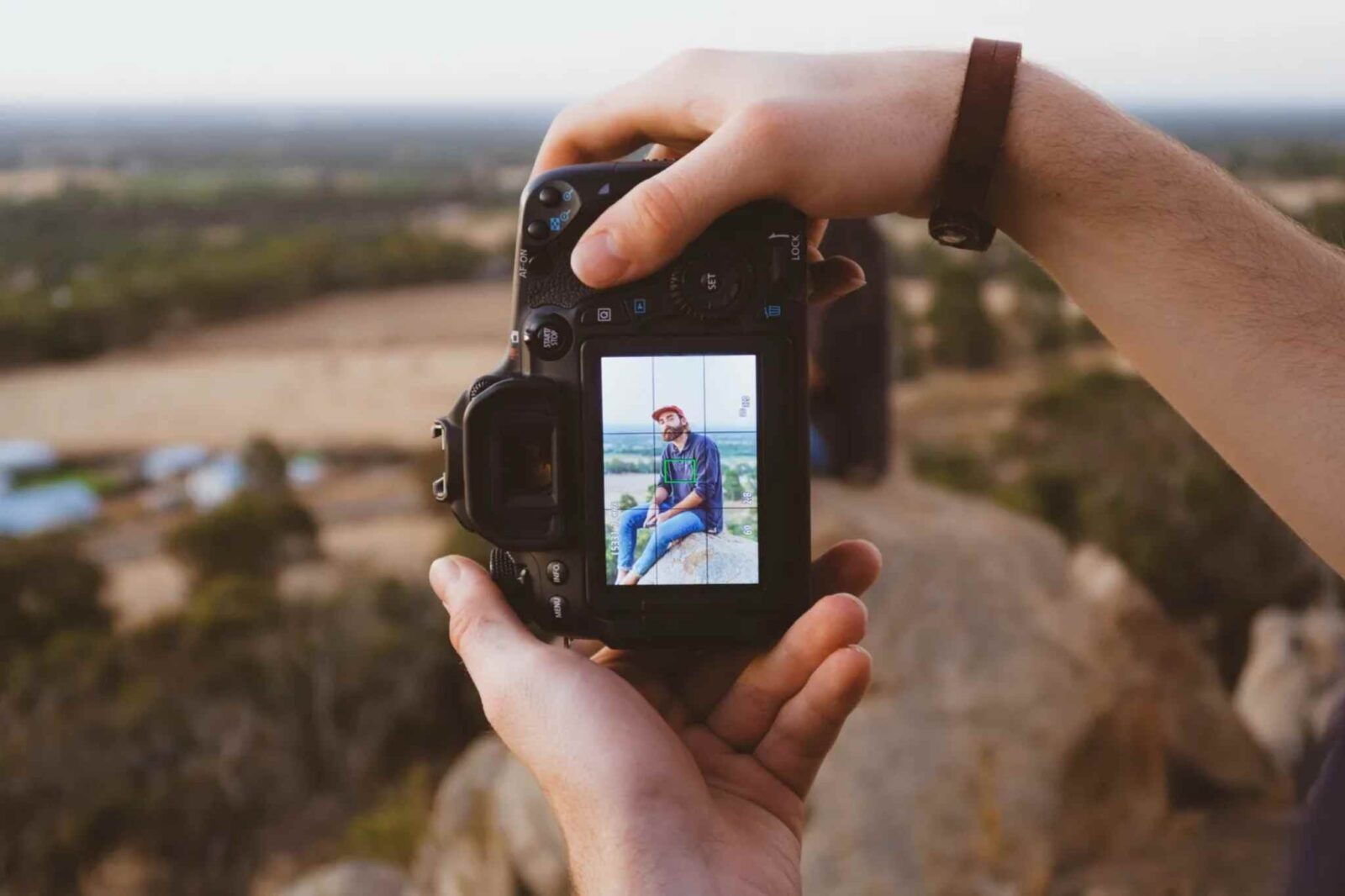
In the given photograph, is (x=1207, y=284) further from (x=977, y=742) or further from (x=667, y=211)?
(x=977, y=742)

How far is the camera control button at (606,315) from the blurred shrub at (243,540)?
361 inches

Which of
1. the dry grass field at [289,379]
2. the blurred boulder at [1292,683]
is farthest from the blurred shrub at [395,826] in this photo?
the dry grass field at [289,379]

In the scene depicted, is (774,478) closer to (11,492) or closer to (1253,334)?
(1253,334)

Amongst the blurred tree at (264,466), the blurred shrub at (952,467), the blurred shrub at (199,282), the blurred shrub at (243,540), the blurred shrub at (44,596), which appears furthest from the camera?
the blurred shrub at (199,282)

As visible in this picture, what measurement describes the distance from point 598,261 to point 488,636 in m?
0.38

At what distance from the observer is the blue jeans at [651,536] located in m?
1.24

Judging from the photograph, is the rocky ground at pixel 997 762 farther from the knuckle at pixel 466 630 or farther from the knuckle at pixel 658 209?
the knuckle at pixel 658 209

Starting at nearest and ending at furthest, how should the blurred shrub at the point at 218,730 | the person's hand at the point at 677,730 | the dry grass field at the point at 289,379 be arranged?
the person's hand at the point at 677,730 < the blurred shrub at the point at 218,730 < the dry grass field at the point at 289,379

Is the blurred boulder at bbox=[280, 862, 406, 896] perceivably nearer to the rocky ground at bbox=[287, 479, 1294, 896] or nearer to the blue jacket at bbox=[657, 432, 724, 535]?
the rocky ground at bbox=[287, 479, 1294, 896]

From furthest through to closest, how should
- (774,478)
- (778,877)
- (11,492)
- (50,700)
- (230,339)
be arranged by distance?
(230,339) → (11,492) → (50,700) → (774,478) → (778,877)

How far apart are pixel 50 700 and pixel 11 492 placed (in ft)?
21.8

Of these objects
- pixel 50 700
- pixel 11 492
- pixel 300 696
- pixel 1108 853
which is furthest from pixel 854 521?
pixel 11 492

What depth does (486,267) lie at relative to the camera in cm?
2253

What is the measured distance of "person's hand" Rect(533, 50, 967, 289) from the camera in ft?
3.64
